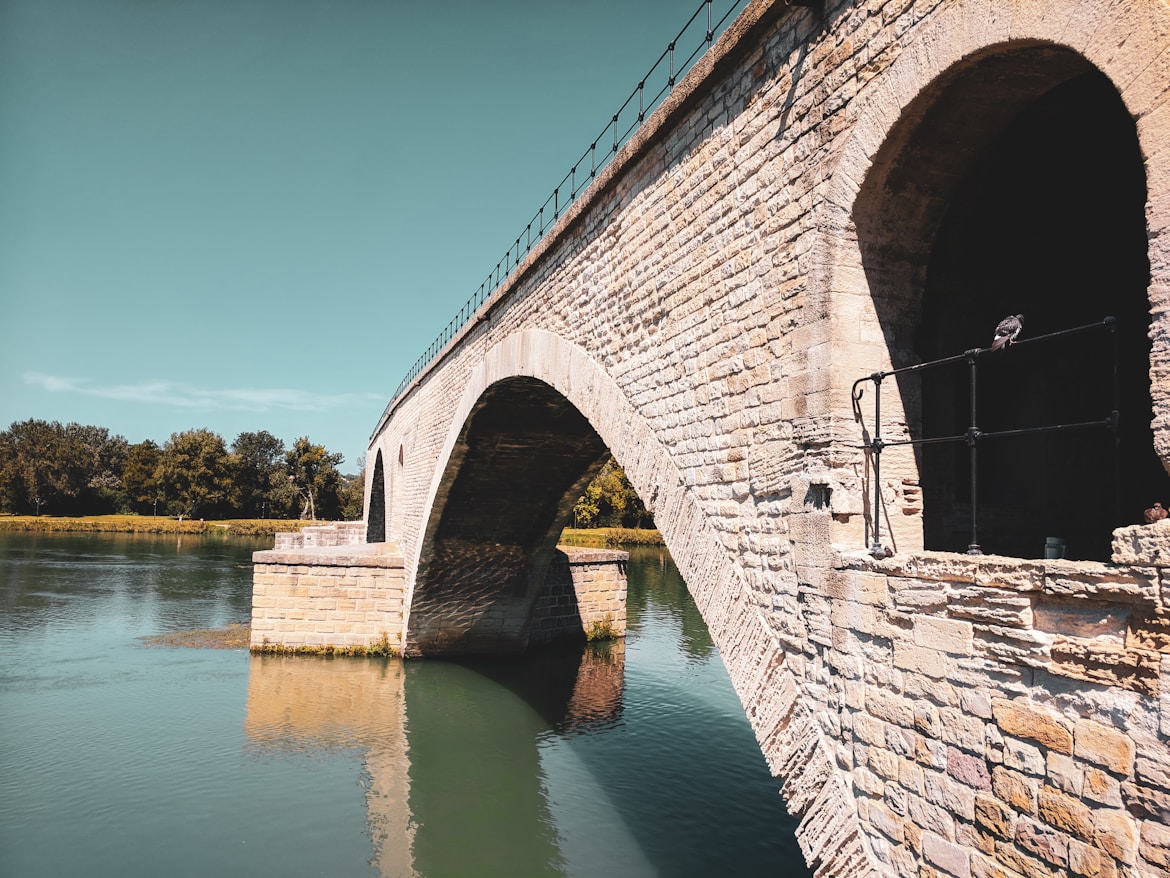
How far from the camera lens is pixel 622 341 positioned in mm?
7406

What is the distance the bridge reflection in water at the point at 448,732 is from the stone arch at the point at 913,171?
579 cm

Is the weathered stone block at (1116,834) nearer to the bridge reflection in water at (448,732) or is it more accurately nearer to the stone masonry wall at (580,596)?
the bridge reflection in water at (448,732)

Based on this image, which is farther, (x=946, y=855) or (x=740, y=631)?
(x=740, y=631)

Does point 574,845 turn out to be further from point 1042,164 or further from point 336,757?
point 1042,164

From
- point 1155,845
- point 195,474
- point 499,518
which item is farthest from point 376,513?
point 1155,845

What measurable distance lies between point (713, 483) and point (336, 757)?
7.63m

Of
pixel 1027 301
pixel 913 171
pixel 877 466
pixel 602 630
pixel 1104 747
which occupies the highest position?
pixel 913 171

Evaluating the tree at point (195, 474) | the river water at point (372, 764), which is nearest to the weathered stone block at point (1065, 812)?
the river water at point (372, 764)

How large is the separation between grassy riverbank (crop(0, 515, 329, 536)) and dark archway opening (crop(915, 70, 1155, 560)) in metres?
50.2

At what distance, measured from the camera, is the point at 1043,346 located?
5527 mm

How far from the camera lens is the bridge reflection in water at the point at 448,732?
8.62 metres

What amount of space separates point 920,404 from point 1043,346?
4.76ft

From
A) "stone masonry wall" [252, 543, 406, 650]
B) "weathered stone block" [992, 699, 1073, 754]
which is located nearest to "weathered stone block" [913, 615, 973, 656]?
"weathered stone block" [992, 699, 1073, 754]

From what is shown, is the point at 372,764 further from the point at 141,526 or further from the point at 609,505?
the point at 141,526
